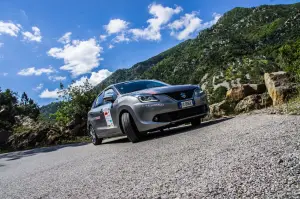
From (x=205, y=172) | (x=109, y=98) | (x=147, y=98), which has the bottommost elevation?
(x=205, y=172)

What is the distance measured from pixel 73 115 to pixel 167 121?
10.6 metres

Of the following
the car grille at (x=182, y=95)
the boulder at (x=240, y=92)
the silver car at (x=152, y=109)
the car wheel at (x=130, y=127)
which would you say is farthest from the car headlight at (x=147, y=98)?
the boulder at (x=240, y=92)

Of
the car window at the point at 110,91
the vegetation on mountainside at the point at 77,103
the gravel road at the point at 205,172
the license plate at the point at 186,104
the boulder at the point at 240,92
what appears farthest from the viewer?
the vegetation on mountainside at the point at 77,103

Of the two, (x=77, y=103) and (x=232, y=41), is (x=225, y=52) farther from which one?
(x=77, y=103)

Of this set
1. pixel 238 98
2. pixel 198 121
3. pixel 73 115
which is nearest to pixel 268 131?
pixel 198 121

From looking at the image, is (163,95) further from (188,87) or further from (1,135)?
(1,135)

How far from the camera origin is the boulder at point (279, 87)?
7691mm

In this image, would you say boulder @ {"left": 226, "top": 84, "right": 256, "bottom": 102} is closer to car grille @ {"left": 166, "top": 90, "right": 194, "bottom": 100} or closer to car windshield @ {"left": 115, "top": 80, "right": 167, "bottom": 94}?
car windshield @ {"left": 115, "top": 80, "right": 167, "bottom": 94}

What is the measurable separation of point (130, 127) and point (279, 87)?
372 centimetres

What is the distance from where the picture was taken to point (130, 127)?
707 cm

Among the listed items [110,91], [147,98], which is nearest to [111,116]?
[110,91]

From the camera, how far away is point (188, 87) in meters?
7.32

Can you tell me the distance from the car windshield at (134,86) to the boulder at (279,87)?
9.16ft

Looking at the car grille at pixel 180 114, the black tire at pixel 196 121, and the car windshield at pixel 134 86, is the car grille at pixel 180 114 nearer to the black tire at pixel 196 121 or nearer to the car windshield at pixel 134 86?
the black tire at pixel 196 121
